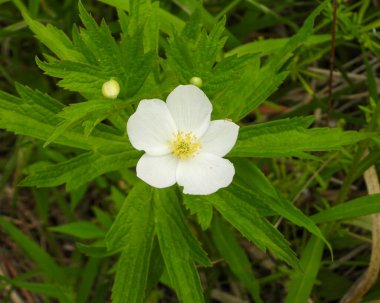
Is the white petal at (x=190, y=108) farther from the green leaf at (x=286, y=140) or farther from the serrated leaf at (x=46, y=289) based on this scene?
the serrated leaf at (x=46, y=289)

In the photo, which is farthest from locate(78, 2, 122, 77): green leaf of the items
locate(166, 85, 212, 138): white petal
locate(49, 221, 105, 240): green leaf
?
locate(49, 221, 105, 240): green leaf

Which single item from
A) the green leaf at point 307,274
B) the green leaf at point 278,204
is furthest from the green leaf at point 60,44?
the green leaf at point 307,274

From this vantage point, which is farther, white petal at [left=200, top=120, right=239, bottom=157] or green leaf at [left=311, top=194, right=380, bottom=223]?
green leaf at [left=311, top=194, right=380, bottom=223]

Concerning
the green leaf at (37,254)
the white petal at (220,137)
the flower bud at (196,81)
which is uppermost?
the green leaf at (37,254)

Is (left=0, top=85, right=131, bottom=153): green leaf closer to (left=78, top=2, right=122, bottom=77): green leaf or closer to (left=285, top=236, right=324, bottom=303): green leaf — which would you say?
(left=78, top=2, right=122, bottom=77): green leaf

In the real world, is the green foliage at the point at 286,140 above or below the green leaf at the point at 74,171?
below

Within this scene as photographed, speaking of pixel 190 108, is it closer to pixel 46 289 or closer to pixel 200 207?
pixel 200 207

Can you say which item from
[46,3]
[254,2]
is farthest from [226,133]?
[46,3]

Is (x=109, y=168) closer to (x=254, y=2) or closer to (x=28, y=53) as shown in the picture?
(x=254, y=2)
